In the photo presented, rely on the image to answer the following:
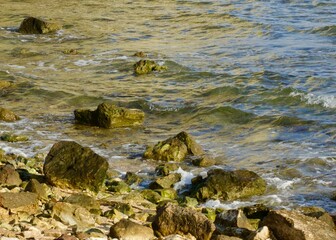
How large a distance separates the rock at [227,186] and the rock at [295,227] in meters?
2.62

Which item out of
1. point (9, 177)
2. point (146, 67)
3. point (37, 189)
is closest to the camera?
point (37, 189)

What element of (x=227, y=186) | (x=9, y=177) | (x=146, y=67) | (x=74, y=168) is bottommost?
(x=146, y=67)

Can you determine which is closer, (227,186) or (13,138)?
(227,186)

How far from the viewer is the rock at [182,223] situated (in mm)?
8680

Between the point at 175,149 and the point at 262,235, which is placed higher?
the point at 262,235

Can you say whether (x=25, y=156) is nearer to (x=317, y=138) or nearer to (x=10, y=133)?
(x=10, y=133)

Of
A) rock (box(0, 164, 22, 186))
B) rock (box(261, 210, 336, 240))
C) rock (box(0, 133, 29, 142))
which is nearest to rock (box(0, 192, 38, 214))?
rock (box(0, 164, 22, 186))

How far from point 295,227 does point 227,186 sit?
10.2 ft

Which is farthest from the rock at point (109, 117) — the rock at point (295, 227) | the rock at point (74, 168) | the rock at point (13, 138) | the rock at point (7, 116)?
the rock at point (295, 227)

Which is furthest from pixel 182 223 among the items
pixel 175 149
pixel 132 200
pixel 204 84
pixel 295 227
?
pixel 204 84

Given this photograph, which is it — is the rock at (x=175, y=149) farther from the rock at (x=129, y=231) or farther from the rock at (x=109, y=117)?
the rock at (x=129, y=231)

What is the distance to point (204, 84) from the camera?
1980 cm

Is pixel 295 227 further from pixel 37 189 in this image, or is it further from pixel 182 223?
pixel 37 189

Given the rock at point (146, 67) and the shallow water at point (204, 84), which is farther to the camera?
the rock at point (146, 67)
